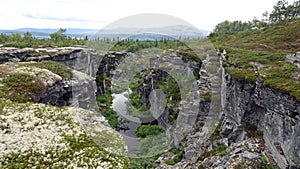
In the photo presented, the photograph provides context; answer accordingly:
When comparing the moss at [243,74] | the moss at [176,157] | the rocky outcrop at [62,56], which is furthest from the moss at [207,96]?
the rocky outcrop at [62,56]

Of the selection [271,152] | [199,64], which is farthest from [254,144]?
[199,64]

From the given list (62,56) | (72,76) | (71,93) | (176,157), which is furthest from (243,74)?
(62,56)

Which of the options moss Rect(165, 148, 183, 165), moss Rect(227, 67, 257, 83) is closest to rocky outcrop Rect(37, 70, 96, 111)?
moss Rect(165, 148, 183, 165)

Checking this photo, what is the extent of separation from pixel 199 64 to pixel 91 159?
109 ft

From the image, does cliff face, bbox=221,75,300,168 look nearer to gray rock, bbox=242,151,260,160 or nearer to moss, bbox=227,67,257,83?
moss, bbox=227,67,257,83

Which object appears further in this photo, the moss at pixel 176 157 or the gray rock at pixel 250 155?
the moss at pixel 176 157

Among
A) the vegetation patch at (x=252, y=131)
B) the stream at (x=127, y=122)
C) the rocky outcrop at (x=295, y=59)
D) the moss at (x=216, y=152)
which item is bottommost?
the stream at (x=127, y=122)

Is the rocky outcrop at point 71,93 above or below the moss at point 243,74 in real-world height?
below

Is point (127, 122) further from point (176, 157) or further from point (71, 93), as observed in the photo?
point (176, 157)

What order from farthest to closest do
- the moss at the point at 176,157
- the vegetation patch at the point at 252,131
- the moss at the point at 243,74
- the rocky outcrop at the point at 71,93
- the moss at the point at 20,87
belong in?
the rocky outcrop at the point at 71,93
the moss at the point at 176,157
the moss at the point at 20,87
the moss at the point at 243,74
the vegetation patch at the point at 252,131

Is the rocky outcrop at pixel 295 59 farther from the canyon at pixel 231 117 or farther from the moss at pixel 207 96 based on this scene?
the moss at pixel 207 96

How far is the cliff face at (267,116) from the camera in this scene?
66.0ft

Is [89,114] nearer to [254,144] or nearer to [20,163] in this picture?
[20,163]

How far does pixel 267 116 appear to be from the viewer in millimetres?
24500
